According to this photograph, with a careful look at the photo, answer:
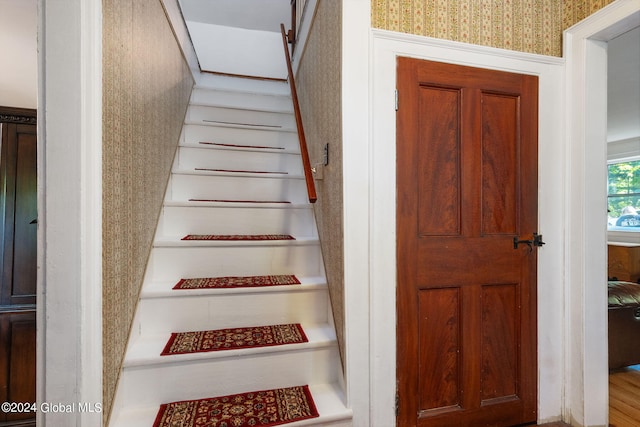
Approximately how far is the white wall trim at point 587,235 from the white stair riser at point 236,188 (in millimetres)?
1651

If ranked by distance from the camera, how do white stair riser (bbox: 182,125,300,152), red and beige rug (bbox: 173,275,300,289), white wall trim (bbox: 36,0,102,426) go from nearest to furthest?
white wall trim (bbox: 36,0,102,426) → red and beige rug (bbox: 173,275,300,289) → white stair riser (bbox: 182,125,300,152)

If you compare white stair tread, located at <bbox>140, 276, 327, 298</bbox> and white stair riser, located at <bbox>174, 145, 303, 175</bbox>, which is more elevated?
white stair riser, located at <bbox>174, 145, 303, 175</bbox>

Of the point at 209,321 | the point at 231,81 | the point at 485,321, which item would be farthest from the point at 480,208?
the point at 231,81

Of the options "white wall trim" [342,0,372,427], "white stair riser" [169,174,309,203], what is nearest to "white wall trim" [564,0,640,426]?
"white wall trim" [342,0,372,427]

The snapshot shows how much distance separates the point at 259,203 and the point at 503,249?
1.47 metres

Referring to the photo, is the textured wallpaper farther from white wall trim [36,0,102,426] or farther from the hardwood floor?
the hardwood floor

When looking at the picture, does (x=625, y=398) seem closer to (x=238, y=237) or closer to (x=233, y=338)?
(x=233, y=338)

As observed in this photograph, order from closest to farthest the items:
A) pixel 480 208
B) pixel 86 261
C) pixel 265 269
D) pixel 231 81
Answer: pixel 86 261, pixel 480 208, pixel 265 269, pixel 231 81

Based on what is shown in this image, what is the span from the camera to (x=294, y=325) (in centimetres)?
161

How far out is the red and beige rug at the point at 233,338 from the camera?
134 cm

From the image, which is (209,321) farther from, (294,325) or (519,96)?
(519,96)

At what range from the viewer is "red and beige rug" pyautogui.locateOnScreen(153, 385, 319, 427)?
3.87 ft

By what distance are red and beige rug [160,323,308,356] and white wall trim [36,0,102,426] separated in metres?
0.37

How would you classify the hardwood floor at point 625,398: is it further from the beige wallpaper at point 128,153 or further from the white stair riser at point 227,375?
the beige wallpaper at point 128,153
